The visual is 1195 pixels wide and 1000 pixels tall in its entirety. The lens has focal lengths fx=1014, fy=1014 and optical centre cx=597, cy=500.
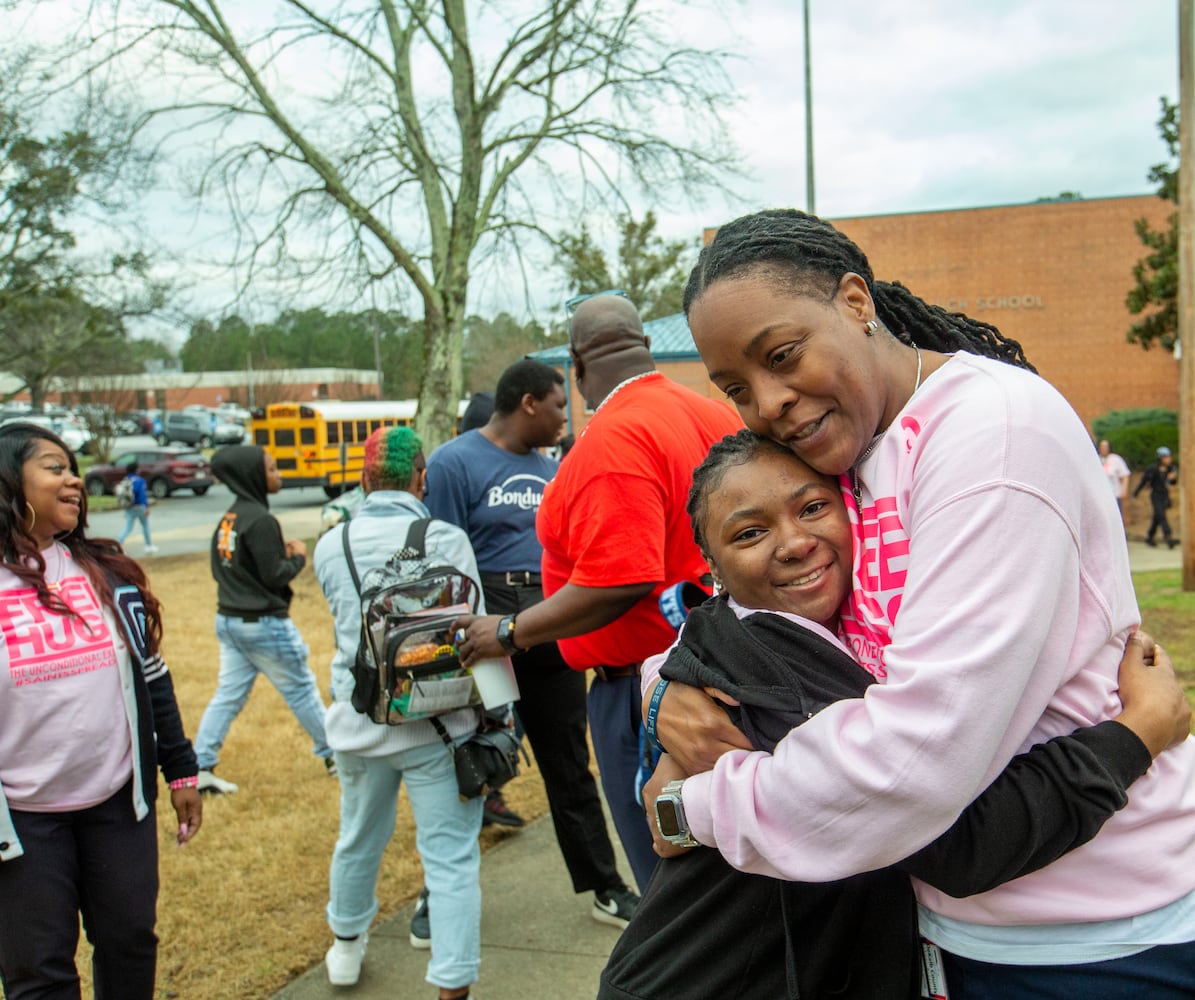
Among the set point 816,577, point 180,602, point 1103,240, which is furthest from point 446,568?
point 1103,240

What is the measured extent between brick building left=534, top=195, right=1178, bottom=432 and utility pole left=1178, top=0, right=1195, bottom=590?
2046 cm

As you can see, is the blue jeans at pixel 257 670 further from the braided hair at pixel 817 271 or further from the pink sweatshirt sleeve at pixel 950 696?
the pink sweatshirt sleeve at pixel 950 696

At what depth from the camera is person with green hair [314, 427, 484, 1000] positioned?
11.6ft

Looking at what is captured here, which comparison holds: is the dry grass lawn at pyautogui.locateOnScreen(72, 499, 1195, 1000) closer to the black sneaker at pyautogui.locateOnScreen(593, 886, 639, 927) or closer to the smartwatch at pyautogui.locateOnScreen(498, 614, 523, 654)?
the black sneaker at pyautogui.locateOnScreen(593, 886, 639, 927)

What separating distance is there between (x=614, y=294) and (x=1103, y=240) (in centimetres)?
3327

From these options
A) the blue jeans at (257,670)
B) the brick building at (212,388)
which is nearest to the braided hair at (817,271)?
the blue jeans at (257,670)

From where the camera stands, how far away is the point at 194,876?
16.0 feet

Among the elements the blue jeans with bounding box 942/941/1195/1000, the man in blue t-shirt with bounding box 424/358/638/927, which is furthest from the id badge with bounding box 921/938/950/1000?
the man in blue t-shirt with bounding box 424/358/638/927

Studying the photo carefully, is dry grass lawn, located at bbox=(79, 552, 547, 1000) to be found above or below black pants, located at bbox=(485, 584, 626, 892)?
below

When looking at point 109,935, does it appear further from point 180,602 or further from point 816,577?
point 180,602

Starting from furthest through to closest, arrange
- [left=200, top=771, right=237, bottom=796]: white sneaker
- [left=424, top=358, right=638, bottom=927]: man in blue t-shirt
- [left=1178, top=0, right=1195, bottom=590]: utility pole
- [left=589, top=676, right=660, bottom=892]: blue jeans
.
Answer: [left=1178, top=0, right=1195, bottom=590]: utility pole → [left=200, top=771, right=237, bottom=796]: white sneaker → [left=424, top=358, right=638, bottom=927]: man in blue t-shirt → [left=589, top=676, right=660, bottom=892]: blue jeans

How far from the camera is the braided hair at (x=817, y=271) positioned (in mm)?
1440

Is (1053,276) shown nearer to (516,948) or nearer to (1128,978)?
(516,948)

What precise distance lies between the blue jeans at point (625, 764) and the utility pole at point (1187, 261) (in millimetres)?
10690
